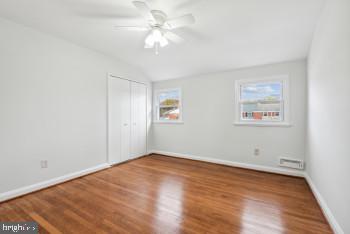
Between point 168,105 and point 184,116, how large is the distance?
2.23ft

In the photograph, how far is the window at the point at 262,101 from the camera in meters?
3.07

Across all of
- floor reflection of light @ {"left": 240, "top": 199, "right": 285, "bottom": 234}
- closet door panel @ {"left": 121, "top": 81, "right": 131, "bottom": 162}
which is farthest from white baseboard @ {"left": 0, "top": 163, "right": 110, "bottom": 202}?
floor reflection of light @ {"left": 240, "top": 199, "right": 285, "bottom": 234}

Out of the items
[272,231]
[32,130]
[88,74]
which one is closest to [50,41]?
[88,74]

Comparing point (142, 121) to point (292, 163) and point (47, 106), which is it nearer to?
point (47, 106)

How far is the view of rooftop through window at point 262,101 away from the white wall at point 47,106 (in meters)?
3.16

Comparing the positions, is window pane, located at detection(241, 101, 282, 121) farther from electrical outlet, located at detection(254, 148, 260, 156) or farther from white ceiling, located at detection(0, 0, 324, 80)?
white ceiling, located at detection(0, 0, 324, 80)

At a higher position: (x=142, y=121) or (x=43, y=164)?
(x=142, y=121)

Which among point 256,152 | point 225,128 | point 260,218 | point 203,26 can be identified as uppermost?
point 203,26

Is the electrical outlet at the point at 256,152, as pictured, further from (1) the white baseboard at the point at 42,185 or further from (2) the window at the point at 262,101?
(1) the white baseboard at the point at 42,185

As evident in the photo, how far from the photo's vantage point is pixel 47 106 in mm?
2502

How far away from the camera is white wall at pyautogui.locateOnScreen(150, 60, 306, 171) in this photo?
9.61ft

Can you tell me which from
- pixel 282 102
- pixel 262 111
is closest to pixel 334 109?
pixel 282 102

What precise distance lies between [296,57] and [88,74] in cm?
401

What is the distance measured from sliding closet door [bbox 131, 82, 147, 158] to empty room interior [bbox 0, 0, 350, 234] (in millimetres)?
47
